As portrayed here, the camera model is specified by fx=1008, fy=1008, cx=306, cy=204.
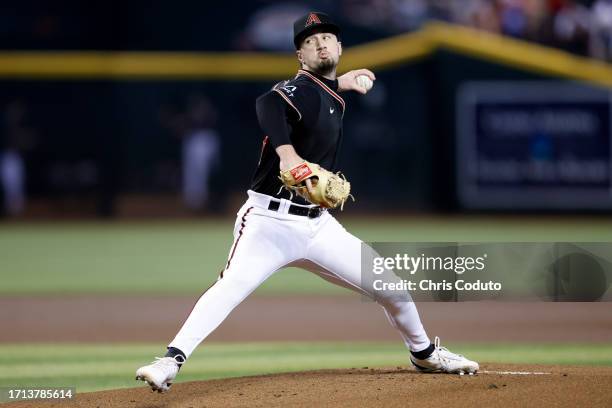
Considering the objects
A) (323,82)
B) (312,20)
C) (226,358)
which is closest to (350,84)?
(323,82)

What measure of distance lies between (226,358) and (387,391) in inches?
81.9

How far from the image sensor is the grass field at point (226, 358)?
19.4 ft

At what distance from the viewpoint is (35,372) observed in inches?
239

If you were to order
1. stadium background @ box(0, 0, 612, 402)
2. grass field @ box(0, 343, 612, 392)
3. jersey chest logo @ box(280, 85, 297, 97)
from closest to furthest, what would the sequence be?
jersey chest logo @ box(280, 85, 297, 97) → grass field @ box(0, 343, 612, 392) → stadium background @ box(0, 0, 612, 402)

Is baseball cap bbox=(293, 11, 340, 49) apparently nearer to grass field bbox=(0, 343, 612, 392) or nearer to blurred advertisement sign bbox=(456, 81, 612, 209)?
grass field bbox=(0, 343, 612, 392)

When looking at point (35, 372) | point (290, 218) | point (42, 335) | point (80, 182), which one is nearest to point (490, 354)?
point (290, 218)

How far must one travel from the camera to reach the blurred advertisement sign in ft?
51.8

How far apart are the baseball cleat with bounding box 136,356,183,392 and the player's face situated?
151 cm

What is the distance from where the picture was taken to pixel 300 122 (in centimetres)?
463

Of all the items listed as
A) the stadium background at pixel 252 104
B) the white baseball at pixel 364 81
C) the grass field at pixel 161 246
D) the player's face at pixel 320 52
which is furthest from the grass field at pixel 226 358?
the stadium background at pixel 252 104

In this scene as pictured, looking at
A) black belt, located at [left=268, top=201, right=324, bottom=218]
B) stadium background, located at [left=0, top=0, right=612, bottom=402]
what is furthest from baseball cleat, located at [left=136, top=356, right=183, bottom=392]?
stadium background, located at [left=0, top=0, right=612, bottom=402]

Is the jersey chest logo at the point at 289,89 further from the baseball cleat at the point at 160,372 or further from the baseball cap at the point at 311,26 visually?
the baseball cleat at the point at 160,372

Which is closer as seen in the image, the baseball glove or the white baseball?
the baseball glove

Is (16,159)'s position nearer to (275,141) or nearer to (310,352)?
(310,352)
